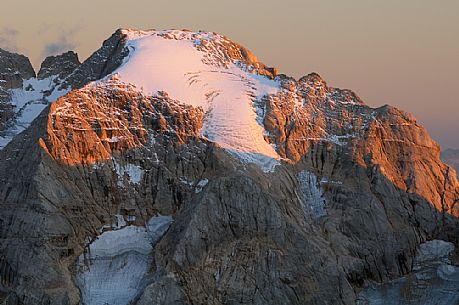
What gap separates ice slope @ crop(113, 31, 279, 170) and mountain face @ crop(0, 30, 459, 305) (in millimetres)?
214

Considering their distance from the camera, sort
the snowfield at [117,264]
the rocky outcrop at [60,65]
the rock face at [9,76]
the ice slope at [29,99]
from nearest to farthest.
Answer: the snowfield at [117,264] → the ice slope at [29,99] → the rock face at [9,76] → the rocky outcrop at [60,65]

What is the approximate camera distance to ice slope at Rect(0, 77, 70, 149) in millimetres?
183750

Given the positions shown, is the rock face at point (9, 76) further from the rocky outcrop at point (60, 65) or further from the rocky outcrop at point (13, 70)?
the rocky outcrop at point (60, 65)

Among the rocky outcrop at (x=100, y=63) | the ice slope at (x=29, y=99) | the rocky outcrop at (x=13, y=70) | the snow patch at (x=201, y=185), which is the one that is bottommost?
the snow patch at (x=201, y=185)

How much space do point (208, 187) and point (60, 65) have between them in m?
50.2

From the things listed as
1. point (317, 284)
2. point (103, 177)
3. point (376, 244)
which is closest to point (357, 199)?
point (376, 244)

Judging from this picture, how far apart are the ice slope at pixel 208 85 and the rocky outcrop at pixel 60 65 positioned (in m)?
17.5

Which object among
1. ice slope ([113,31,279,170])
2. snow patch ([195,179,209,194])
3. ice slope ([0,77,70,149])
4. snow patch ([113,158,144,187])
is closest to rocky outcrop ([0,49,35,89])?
ice slope ([0,77,70,149])

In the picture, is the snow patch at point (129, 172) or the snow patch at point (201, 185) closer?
the snow patch at point (201, 185)

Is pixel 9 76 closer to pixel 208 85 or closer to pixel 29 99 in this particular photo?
pixel 29 99

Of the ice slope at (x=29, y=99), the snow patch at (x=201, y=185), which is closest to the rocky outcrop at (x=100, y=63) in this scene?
the ice slope at (x=29, y=99)

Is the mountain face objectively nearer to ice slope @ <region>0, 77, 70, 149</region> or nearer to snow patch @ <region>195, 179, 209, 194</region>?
snow patch @ <region>195, 179, 209, 194</region>

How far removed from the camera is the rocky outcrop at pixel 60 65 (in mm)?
196438

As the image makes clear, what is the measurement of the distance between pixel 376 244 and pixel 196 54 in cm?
3699
